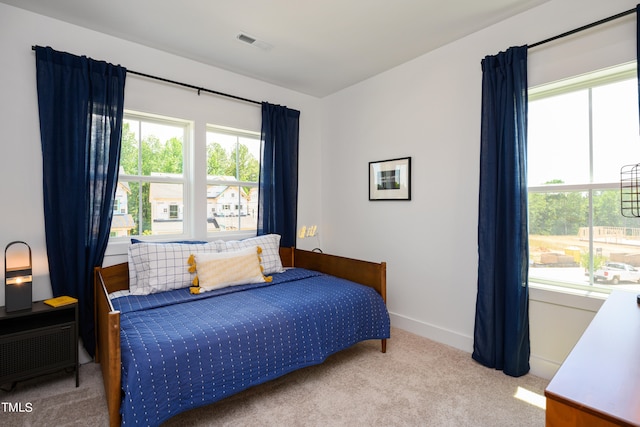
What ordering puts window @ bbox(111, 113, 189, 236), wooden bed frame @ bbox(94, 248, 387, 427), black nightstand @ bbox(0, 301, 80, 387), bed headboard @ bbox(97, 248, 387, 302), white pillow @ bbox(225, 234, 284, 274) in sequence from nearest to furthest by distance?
wooden bed frame @ bbox(94, 248, 387, 427) < black nightstand @ bbox(0, 301, 80, 387) < bed headboard @ bbox(97, 248, 387, 302) < window @ bbox(111, 113, 189, 236) < white pillow @ bbox(225, 234, 284, 274)

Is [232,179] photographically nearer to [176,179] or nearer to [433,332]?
[176,179]

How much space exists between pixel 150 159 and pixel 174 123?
42 centimetres

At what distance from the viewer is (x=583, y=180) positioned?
2291mm

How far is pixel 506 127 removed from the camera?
7.78ft

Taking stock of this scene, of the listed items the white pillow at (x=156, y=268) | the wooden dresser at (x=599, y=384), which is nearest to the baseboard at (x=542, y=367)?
the wooden dresser at (x=599, y=384)

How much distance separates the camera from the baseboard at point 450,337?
90.7 inches

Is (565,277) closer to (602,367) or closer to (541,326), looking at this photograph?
(541,326)

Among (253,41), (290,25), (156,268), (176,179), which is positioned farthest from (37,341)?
(290,25)

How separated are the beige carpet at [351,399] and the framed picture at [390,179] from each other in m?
1.52

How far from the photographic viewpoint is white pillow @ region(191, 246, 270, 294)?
2600 mm

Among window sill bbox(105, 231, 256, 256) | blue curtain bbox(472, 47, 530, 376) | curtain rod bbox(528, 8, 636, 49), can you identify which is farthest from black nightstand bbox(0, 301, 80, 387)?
curtain rod bbox(528, 8, 636, 49)

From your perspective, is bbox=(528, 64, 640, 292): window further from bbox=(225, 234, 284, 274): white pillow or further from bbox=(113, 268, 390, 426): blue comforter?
bbox=(225, 234, 284, 274): white pillow

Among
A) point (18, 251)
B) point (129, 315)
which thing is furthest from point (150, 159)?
point (129, 315)

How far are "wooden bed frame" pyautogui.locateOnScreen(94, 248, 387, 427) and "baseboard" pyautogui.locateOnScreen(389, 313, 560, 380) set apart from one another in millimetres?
557
